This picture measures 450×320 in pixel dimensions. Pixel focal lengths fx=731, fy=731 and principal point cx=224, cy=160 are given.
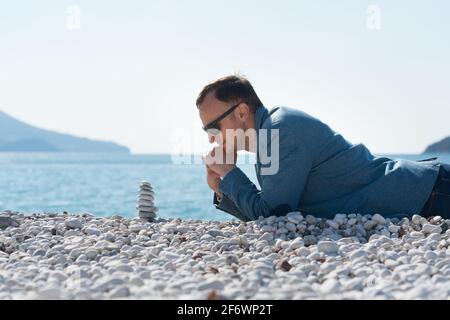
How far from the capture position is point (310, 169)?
4289mm

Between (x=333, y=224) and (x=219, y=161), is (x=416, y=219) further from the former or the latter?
(x=219, y=161)

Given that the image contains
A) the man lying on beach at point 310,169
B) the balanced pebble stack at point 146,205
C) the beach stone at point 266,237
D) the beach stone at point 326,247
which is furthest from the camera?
the balanced pebble stack at point 146,205

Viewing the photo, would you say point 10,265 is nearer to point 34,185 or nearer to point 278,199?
point 278,199

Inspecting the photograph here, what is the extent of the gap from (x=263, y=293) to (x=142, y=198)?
2.86 metres

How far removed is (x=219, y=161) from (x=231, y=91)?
43cm

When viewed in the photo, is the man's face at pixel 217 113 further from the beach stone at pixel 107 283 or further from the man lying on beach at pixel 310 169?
the beach stone at pixel 107 283

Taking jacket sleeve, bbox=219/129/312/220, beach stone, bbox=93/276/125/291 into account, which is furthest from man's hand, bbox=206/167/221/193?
beach stone, bbox=93/276/125/291

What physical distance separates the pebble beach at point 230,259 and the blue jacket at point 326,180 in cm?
16

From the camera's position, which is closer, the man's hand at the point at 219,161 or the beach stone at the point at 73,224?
the man's hand at the point at 219,161

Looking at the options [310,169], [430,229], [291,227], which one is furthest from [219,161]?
[430,229]

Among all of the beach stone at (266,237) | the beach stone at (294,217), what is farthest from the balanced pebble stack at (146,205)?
the beach stone at (266,237)

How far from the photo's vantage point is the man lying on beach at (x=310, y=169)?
A: 167 inches

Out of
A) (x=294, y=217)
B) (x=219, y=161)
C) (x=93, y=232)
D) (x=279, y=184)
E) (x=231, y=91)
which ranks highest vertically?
(x=231, y=91)

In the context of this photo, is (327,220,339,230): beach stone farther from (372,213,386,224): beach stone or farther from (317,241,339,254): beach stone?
(317,241,339,254): beach stone
